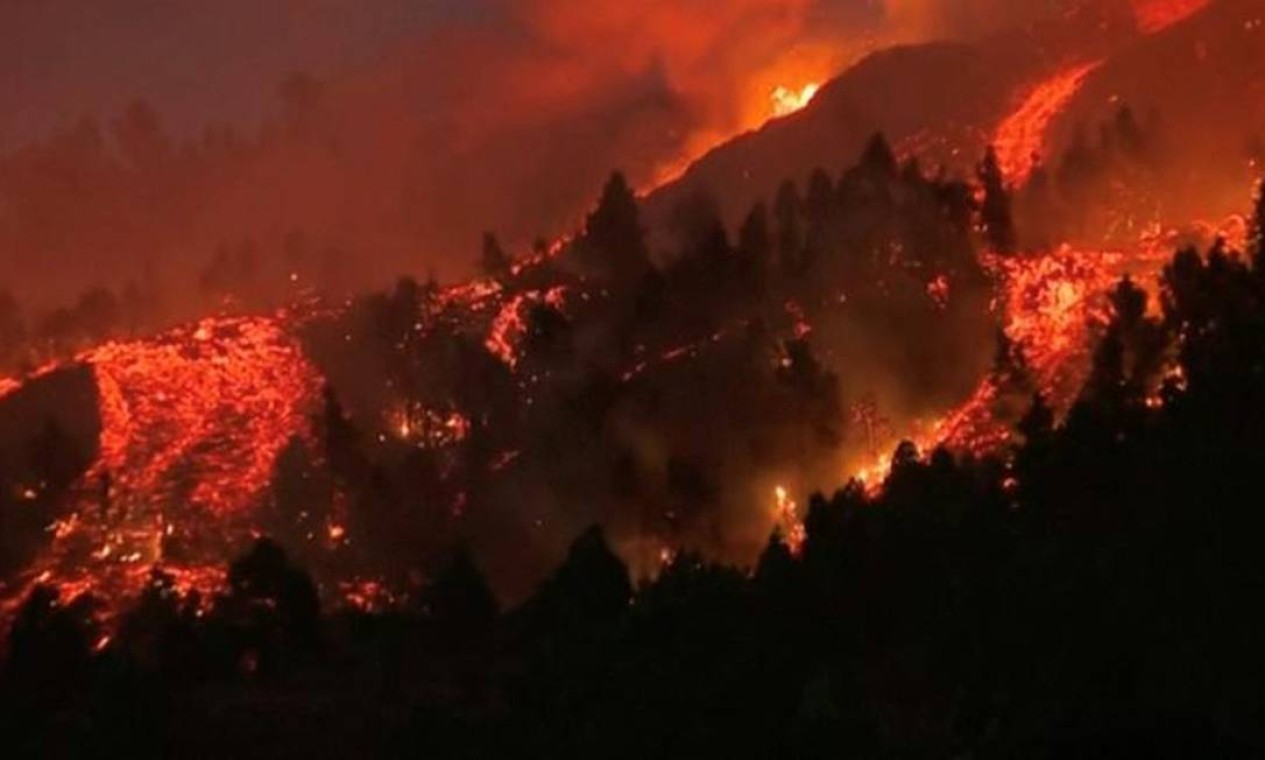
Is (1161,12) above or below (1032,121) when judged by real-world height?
above

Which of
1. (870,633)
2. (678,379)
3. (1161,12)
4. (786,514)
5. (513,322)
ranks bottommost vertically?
(870,633)

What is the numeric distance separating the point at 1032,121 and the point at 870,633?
8114cm

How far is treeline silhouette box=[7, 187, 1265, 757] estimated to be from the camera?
36312mm

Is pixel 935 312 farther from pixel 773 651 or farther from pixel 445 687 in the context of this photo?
pixel 773 651

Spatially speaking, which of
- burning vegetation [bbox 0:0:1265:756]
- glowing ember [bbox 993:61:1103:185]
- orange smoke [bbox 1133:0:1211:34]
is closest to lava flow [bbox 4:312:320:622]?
burning vegetation [bbox 0:0:1265:756]

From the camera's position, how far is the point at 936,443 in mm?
83625

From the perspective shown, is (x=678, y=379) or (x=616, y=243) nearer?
(x=678, y=379)

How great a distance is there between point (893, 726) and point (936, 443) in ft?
139

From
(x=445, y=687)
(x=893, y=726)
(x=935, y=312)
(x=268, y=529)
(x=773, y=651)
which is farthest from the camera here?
(x=268, y=529)

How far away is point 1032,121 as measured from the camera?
420ft

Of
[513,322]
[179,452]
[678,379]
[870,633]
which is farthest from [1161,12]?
[870,633]

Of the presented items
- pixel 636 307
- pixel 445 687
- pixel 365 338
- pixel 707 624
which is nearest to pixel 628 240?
pixel 636 307

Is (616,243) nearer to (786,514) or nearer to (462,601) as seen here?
(786,514)

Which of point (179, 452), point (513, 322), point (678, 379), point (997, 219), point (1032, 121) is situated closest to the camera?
point (997, 219)
